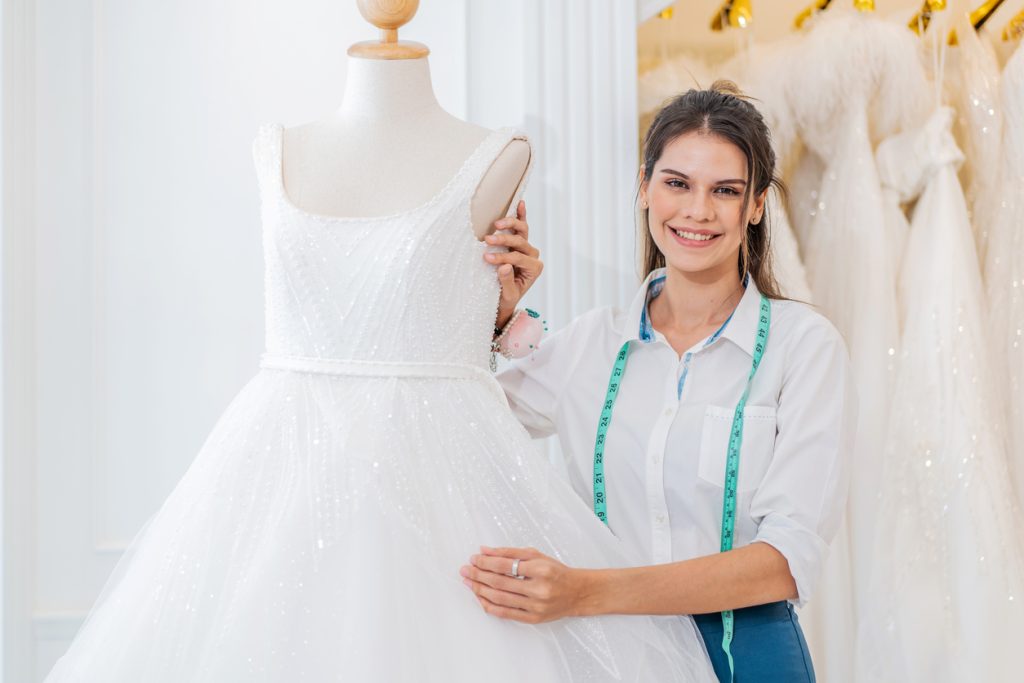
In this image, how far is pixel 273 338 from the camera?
1119 mm

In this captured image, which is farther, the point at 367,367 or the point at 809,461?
the point at 809,461

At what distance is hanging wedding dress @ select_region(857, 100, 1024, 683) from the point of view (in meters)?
1.42

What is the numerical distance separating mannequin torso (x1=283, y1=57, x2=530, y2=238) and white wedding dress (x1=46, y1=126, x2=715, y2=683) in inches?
0.9

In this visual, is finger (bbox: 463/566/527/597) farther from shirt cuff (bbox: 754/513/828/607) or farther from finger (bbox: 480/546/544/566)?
shirt cuff (bbox: 754/513/828/607)

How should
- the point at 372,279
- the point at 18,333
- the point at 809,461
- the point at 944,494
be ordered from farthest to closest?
1. the point at 18,333
2. the point at 944,494
3. the point at 809,461
4. the point at 372,279

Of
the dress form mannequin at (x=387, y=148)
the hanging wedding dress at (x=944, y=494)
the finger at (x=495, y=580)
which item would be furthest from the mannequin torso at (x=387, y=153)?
the hanging wedding dress at (x=944, y=494)

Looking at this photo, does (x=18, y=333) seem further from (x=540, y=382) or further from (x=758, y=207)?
(x=758, y=207)

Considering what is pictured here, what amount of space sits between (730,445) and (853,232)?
520 mm

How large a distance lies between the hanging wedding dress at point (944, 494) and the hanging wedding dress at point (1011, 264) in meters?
0.04

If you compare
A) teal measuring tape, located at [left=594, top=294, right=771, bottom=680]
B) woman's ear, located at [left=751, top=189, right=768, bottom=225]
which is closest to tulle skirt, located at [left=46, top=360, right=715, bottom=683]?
teal measuring tape, located at [left=594, top=294, right=771, bottom=680]

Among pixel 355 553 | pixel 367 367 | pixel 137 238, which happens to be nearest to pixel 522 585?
pixel 355 553

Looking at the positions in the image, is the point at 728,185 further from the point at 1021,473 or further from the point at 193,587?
the point at 193,587

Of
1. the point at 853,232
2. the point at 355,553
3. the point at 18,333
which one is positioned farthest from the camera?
the point at 18,333

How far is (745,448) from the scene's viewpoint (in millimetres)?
1212
